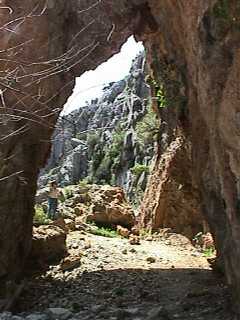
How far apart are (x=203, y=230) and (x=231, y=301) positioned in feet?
25.8

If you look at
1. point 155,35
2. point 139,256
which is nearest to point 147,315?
point 139,256

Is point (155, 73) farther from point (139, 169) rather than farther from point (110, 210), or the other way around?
point (139, 169)

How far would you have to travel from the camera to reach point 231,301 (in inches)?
308

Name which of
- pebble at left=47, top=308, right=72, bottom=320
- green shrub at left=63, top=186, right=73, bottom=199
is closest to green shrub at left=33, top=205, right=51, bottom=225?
green shrub at left=63, top=186, right=73, bottom=199

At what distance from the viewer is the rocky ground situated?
815 centimetres

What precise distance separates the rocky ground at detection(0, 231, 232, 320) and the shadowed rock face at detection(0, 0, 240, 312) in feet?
2.32

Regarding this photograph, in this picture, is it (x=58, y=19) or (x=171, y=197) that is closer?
(x=58, y=19)

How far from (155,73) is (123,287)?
478 cm

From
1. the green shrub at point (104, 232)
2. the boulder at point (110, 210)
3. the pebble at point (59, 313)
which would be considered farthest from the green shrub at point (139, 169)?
the pebble at point (59, 313)

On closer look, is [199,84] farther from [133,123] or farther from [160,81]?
[133,123]

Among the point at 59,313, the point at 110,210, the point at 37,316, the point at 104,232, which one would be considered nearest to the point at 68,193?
the point at 110,210

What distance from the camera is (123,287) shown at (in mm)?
9812

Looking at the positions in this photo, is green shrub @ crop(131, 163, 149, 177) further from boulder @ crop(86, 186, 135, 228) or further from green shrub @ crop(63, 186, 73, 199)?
boulder @ crop(86, 186, 135, 228)

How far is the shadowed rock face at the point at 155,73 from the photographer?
6082 mm
